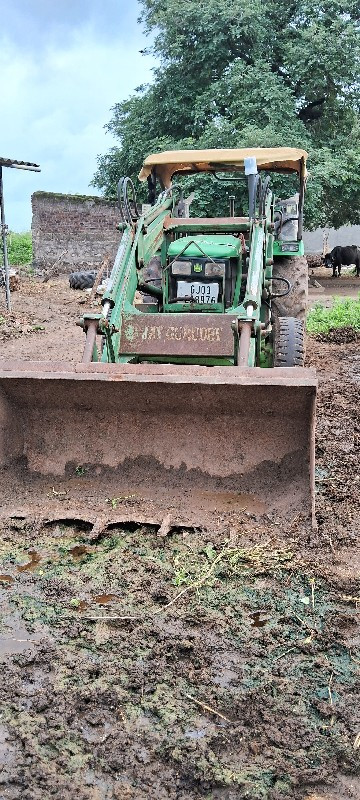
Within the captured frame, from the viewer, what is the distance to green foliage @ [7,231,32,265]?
2480cm

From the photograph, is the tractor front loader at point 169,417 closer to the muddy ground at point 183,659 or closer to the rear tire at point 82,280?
the muddy ground at point 183,659

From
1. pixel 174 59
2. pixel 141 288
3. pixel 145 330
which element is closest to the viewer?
pixel 145 330

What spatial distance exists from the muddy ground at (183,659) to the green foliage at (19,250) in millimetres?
21187

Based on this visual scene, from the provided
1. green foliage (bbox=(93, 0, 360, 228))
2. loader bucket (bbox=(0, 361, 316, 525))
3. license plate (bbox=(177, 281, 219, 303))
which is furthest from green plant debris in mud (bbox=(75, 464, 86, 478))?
green foliage (bbox=(93, 0, 360, 228))

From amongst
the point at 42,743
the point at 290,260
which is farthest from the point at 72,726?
the point at 290,260

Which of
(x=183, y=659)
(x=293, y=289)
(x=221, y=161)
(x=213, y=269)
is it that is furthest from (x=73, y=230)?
(x=183, y=659)

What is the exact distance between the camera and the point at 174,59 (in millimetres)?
21234

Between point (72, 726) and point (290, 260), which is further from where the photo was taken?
point (290, 260)

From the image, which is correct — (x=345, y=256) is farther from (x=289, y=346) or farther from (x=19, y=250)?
(x=289, y=346)

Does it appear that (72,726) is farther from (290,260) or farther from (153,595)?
(290,260)

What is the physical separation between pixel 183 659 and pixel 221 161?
202 inches

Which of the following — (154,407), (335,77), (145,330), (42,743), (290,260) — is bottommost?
(42,743)

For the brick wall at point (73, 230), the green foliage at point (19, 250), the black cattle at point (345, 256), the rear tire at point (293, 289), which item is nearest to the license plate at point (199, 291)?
the rear tire at point (293, 289)

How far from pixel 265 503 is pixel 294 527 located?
269 mm
